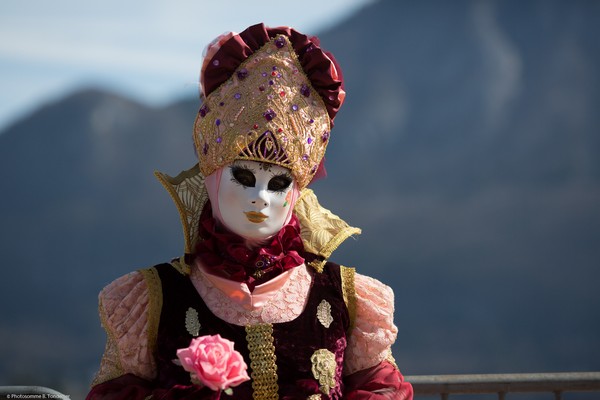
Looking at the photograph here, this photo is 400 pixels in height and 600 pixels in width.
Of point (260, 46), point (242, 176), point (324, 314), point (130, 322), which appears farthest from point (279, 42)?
point (130, 322)

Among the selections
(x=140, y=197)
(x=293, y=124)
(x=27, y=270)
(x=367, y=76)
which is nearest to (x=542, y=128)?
(x=367, y=76)

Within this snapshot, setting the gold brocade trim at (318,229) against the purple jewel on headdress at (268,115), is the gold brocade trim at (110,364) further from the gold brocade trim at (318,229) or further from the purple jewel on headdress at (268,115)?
the purple jewel on headdress at (268,115)

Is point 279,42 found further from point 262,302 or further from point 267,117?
point 262,302

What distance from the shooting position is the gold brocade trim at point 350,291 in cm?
293

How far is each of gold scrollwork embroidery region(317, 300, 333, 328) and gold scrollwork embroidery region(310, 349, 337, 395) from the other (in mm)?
84

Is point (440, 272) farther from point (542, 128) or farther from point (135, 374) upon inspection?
point (135, 374)

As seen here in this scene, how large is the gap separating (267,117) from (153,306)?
62cm

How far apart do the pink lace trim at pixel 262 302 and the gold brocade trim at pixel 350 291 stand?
114 mm

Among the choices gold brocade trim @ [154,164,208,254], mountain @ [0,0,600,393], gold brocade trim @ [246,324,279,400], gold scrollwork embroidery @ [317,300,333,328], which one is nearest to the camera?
gold brocade trim @ [246,324,279,400]

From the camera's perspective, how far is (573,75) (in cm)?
1510

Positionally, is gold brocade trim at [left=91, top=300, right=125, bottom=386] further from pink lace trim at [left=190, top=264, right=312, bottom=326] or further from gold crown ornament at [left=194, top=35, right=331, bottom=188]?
gold crown ornament at [left=194, top=35, right=331, bottom=188]

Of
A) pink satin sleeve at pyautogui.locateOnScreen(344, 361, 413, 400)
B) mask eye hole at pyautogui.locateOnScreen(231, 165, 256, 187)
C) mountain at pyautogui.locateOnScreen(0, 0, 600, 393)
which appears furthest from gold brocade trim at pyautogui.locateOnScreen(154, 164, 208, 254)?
mountain at pyautogui.locateOnScreen(0, 0, 600, 393)

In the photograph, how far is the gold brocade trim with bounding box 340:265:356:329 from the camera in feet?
9.60

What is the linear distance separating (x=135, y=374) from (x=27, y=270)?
458 inches
